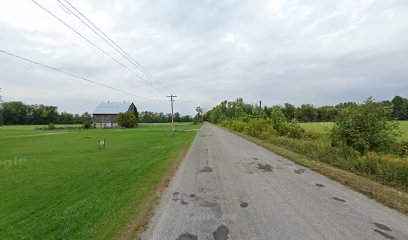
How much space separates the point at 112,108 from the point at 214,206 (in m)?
98.4

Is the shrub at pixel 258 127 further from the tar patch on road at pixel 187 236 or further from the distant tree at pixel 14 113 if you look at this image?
the distant tree at pixel 14 113

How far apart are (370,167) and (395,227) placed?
5.53 meters

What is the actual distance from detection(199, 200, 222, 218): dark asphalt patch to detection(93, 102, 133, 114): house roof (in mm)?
94362

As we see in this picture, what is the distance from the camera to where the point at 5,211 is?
22.6 feet

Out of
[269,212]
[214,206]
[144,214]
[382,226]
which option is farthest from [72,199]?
[382,226]

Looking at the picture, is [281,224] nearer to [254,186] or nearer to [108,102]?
[254,186]

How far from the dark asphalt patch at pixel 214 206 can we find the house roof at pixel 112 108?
9436 cm

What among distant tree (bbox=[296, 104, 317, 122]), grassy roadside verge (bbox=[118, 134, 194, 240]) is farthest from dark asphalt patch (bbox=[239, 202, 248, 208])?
distant tree (bbox=[296, 104, 317, 122])

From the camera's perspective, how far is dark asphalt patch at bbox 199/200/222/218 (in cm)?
556

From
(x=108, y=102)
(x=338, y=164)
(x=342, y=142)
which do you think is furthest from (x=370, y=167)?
(x=108, y=102)

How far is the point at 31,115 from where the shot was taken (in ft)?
394

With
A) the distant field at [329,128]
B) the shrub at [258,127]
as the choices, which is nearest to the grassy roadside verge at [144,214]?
the distant field at [329,128]

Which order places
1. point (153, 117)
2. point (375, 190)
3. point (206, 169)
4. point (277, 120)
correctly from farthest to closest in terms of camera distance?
point (153, 117) < point (277, 120) < point (206, 169) < point (375, 190)

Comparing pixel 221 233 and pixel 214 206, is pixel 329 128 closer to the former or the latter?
pixel 214 206
